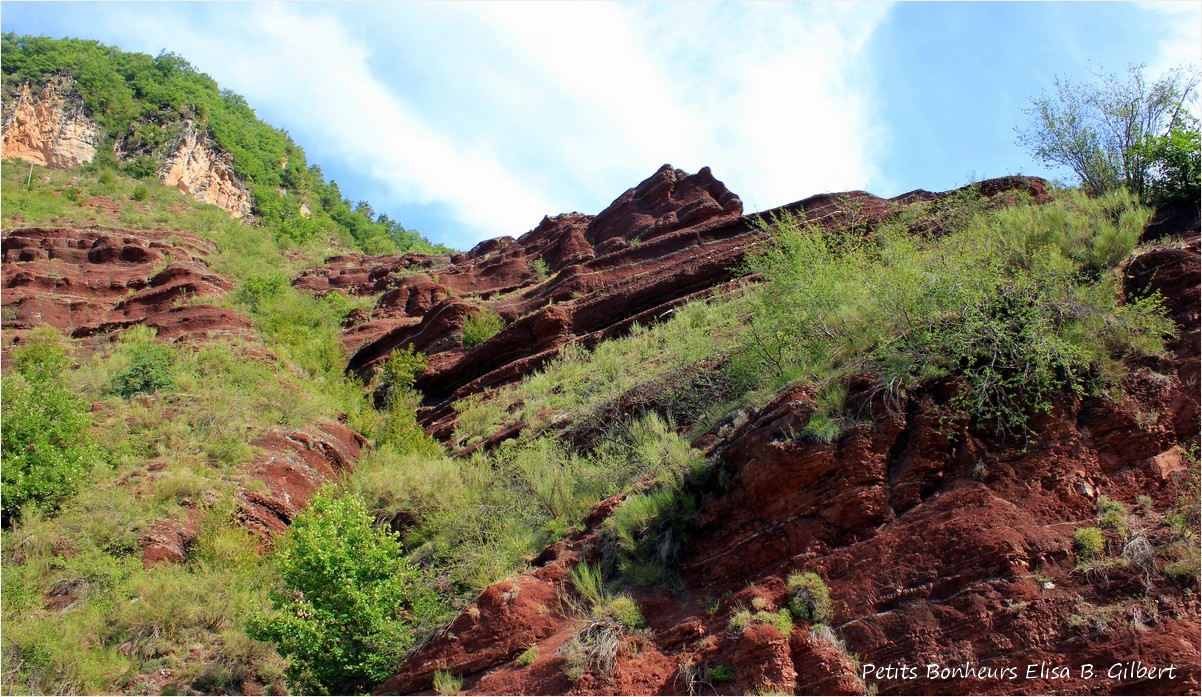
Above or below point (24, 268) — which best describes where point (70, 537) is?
below

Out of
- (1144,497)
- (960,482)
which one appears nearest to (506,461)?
(960,482)

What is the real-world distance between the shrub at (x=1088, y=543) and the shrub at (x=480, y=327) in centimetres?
2037

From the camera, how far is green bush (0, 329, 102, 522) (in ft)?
49.3

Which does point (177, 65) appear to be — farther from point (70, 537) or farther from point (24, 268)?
point (70, 537)

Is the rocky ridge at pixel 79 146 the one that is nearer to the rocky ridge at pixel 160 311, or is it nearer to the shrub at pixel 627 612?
the rocky ridge at pixel 160 311

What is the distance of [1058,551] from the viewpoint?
7.13m

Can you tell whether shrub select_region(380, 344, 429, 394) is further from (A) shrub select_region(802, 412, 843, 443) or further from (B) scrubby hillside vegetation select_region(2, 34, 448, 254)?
(B) scrubby hillside vegetation select_region(2, 34, 448, 254)

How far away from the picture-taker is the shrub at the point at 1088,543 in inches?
274

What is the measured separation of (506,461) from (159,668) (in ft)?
23.0

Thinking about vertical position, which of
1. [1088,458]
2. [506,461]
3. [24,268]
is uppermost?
[24,268]

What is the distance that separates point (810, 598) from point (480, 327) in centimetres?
2048

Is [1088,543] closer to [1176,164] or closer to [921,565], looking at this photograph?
[921,565]

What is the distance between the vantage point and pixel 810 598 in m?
7.77

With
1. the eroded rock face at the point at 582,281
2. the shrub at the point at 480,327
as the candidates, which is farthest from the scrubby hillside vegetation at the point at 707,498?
the shrub at the point at 480,327
